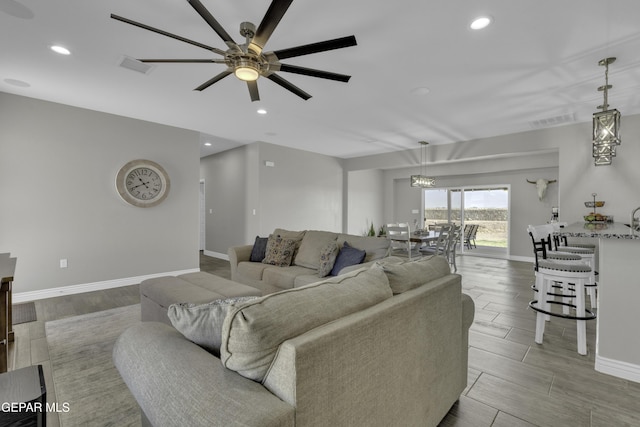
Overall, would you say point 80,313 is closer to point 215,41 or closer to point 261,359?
point 215,41

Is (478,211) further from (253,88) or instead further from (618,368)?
(253,88)

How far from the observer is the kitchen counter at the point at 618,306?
2.12m

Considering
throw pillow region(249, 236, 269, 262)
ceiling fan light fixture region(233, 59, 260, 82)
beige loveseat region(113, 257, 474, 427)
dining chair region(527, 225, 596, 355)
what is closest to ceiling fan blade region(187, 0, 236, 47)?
ceiling fan light fixture region(233, 59, 260, 82)

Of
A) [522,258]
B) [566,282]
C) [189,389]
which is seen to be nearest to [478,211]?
[522,258]

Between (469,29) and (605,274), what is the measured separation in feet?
7.18

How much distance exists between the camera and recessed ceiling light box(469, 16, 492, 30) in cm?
223

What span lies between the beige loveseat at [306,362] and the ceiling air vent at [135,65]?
2.80 metres

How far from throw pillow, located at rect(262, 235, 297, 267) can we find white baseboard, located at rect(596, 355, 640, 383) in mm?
3012

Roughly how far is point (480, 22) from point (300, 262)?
297 centimetres

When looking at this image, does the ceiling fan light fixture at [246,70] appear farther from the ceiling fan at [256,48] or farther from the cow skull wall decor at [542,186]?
the cow skull wall decor at [542,186]

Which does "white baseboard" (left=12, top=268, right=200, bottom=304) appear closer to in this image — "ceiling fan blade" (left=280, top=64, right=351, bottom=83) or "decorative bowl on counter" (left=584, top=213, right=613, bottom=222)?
"ceiling fan blade" (left=280, top=64, right=351, bottom=83)

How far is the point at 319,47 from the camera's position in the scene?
195 centimetres

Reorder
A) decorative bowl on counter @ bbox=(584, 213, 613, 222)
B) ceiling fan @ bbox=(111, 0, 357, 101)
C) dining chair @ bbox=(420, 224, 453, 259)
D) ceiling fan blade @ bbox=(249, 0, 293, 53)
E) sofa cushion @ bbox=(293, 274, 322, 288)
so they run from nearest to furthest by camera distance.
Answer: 1. ceiling fan blade @ bbox=(249, 0, 293, 53)
2. ceiling fan @ bbox=(111, 0, 357, 101)
3. sofa cushion @ bbox=(293, 274, 322, 288)
4. decorative bowl on counter @ bbox=(584, 213, 613, 222)
5. dining chair @ bbox=(420, 224, 453, 259)

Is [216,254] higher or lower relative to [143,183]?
lower
